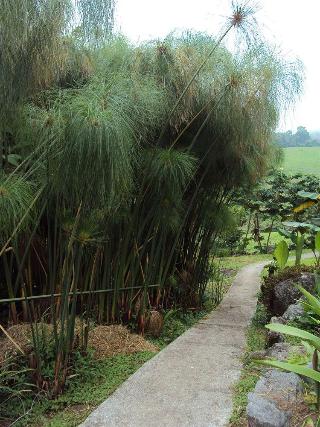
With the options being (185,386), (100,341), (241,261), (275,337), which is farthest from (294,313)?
(241,261)

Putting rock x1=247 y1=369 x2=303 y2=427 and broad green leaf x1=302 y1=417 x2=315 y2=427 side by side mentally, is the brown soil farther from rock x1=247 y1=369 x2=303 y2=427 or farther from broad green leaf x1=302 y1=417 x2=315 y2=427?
broad green leaf x1=302 y1=417 x2=315 y2=427

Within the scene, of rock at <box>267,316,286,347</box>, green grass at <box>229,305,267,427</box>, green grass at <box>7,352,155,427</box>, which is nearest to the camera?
green grass at <box>229,305,267,427</box>

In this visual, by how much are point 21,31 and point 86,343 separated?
2.24 meters

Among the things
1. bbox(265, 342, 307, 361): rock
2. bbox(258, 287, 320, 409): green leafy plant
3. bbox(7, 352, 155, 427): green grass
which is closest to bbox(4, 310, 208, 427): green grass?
bbox(7, 352, 155, 427): green grass

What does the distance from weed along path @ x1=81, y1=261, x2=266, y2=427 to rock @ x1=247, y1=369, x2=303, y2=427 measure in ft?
1.31

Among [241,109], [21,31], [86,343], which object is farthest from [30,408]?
[241,109]

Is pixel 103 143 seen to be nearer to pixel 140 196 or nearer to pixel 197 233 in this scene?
pixel 140 196

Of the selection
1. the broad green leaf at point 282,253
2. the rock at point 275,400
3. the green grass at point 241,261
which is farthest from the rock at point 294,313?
the green grass at point 241,261

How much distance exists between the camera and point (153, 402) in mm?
3238

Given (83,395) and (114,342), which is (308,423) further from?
(114,342)

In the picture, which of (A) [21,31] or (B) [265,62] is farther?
(B) [265,62]

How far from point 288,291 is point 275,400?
2605 millimetres

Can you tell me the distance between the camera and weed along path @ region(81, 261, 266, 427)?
300 cm

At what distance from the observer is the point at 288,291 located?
5023 mm
